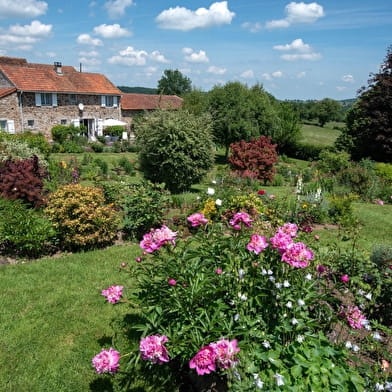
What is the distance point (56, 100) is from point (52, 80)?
1801 mm

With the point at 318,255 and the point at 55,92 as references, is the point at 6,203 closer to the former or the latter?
the point at 318,255

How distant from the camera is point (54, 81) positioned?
30.0 m

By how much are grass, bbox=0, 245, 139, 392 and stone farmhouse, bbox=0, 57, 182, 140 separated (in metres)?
18.5

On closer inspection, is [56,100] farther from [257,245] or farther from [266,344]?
[266,344]

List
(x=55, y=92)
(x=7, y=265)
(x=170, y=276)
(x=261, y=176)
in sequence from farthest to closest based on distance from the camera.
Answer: (x=55, y=92) < (x=261, y=176) < (x=7, y=265) < (x=170, y=276)

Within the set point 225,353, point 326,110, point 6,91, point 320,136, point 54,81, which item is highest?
point 54,81

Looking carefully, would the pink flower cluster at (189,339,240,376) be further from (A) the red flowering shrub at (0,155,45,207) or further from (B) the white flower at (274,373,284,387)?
(A) the red flowering shrub at (0,155,45,207)

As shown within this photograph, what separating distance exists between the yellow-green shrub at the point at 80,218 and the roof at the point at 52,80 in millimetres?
23896

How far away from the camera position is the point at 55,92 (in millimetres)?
29062

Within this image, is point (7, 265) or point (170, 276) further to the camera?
point (7, 265)

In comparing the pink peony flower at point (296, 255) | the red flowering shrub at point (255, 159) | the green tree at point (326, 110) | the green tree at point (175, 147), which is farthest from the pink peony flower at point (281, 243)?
the green tree at point (326, 110)

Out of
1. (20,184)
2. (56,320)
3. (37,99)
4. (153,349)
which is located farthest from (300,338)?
(37,99)

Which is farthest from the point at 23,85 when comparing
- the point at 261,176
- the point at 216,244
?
the point at 216,244

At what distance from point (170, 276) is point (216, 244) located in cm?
58
